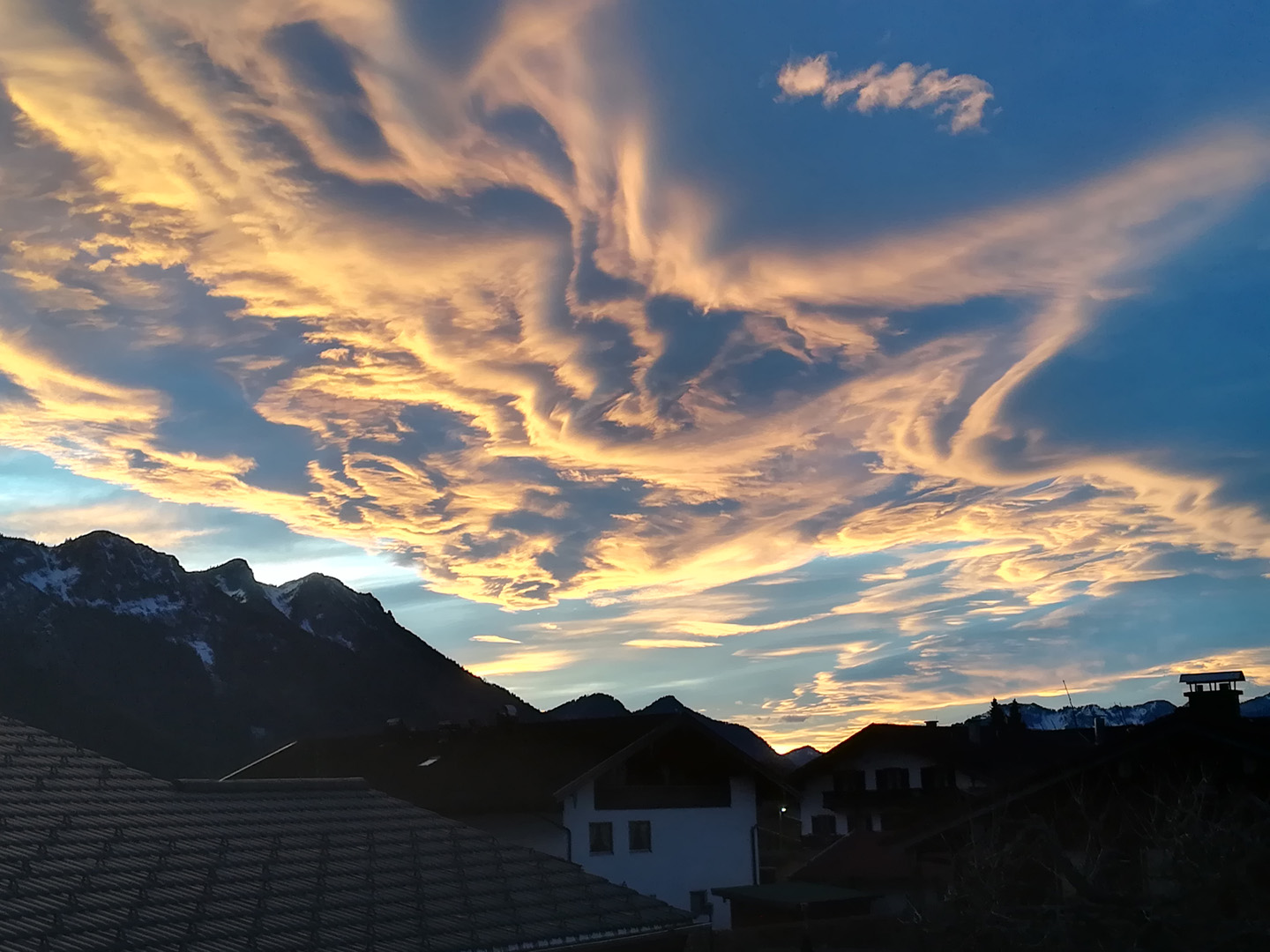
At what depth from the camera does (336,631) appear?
470 feet

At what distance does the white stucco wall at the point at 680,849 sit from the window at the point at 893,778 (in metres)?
13.6

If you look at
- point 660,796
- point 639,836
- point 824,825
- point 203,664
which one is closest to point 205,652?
point 203,664

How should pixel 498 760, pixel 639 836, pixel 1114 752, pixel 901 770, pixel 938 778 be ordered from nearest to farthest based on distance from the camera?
pixel 1114 752 → pixel 639 836 → pixel 498 760 → pixel 938 778 → pixel 901 770

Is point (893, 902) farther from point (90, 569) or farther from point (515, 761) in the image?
point (90, 569)

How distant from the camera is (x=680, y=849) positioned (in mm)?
36219

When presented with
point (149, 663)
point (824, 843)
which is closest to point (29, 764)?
point (824, 843)

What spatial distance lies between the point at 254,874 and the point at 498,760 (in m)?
21.4

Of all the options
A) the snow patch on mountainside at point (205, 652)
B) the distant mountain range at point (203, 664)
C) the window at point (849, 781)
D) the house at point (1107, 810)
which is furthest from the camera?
the snow patch on mountainside at point (205, 652)

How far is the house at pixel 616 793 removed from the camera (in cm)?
3369

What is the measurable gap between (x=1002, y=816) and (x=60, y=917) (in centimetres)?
1769

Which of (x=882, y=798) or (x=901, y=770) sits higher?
(x=901, y=770)

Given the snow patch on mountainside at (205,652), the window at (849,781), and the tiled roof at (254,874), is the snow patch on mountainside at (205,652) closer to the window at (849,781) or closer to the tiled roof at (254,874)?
the window at (849,781)

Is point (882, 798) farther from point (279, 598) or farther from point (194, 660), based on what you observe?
point (279, 598)

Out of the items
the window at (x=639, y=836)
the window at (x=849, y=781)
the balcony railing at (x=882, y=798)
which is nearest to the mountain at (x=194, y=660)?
the window at (x=849, y=781)
